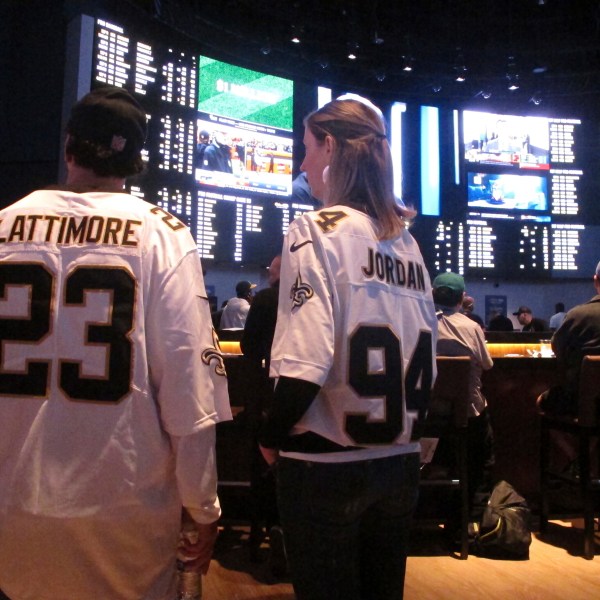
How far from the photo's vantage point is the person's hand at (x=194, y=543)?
1099 millimetres

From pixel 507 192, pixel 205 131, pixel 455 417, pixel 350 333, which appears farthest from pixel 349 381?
pixel 507 192

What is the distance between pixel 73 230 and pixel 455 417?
8.82 ft

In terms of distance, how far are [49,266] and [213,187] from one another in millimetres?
7039

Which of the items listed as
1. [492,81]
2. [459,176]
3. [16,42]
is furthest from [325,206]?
[492,81]

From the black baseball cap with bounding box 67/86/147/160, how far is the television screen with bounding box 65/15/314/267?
5.48 metres

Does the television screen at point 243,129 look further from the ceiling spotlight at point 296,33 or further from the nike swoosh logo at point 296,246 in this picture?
the nike swoosh logo at point 296,246

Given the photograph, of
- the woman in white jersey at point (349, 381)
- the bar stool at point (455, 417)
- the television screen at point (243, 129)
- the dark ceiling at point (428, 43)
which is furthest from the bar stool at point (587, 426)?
the dark ceiling at point (428, 43)

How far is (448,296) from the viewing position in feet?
12.2

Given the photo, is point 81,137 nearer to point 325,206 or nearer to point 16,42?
point 325,206

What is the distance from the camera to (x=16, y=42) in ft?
10.1

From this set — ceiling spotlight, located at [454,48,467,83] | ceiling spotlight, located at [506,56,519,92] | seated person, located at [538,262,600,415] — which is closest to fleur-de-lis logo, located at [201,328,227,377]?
seated person, located at [538,262,600,415]

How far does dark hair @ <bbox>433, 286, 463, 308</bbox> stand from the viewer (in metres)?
3.72

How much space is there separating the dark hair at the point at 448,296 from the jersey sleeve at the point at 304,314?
8.53 ft

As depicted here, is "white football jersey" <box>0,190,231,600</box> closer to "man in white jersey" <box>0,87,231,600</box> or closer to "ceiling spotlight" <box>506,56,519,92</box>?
"man in white jersey" <box>0,87,231,600</box>
